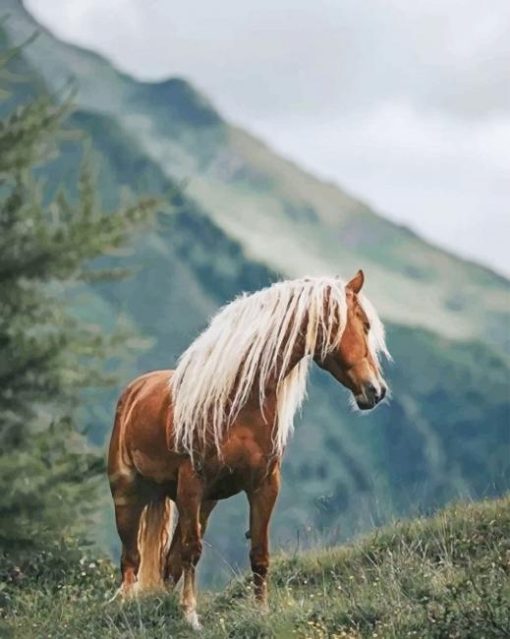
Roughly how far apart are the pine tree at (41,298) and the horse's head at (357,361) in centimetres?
298

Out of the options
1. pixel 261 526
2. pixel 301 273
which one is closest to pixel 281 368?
pixel 261 526

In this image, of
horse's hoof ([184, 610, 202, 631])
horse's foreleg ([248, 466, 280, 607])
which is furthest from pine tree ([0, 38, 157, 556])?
horse's foreleg ([248, 466, 280, 607])

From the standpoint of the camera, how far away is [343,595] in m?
8.09

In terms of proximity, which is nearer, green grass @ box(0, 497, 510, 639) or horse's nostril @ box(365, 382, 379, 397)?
green grass @ box(0, 497, 510, 639)

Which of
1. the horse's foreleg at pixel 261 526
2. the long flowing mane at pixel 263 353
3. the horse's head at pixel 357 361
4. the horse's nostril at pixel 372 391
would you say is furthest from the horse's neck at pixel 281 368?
the horse's nostril at pixel 372 391

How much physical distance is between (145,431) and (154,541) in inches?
32.9

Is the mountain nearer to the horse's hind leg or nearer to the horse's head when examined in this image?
the horse's hind leg

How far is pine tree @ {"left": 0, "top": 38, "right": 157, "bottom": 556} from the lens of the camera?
1026 centimetres

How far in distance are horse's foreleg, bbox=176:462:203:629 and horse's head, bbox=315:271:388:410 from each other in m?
0.93

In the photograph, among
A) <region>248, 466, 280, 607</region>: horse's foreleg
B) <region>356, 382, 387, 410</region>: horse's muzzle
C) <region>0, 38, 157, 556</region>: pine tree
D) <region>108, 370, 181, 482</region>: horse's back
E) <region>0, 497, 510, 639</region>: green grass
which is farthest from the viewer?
<region>0, 38, 157, 556</region>: pine tree

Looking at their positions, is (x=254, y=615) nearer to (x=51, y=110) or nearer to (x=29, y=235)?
(x=29, y=235)

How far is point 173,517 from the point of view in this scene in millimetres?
9250

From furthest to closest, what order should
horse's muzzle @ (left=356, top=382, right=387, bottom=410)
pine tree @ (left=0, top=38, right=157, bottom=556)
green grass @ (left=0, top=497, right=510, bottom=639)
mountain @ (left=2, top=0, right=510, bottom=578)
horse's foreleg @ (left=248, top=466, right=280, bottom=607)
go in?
1. mountain @ (left=2, top=0, right=510, bottom=578)
2. pine tree @ (left=0, top=38, right=157, bottom=556)
3. horse's foreleg @ (left=248, top=466, right=280, bottom=607)
4. horse's muzzle @ (left=356, top=382, right=387, bottom=410)
5. green grass @ (left=0, top=497, right=510, bottom=639)

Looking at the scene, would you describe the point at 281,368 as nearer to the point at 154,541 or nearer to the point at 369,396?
the point at 369,396
